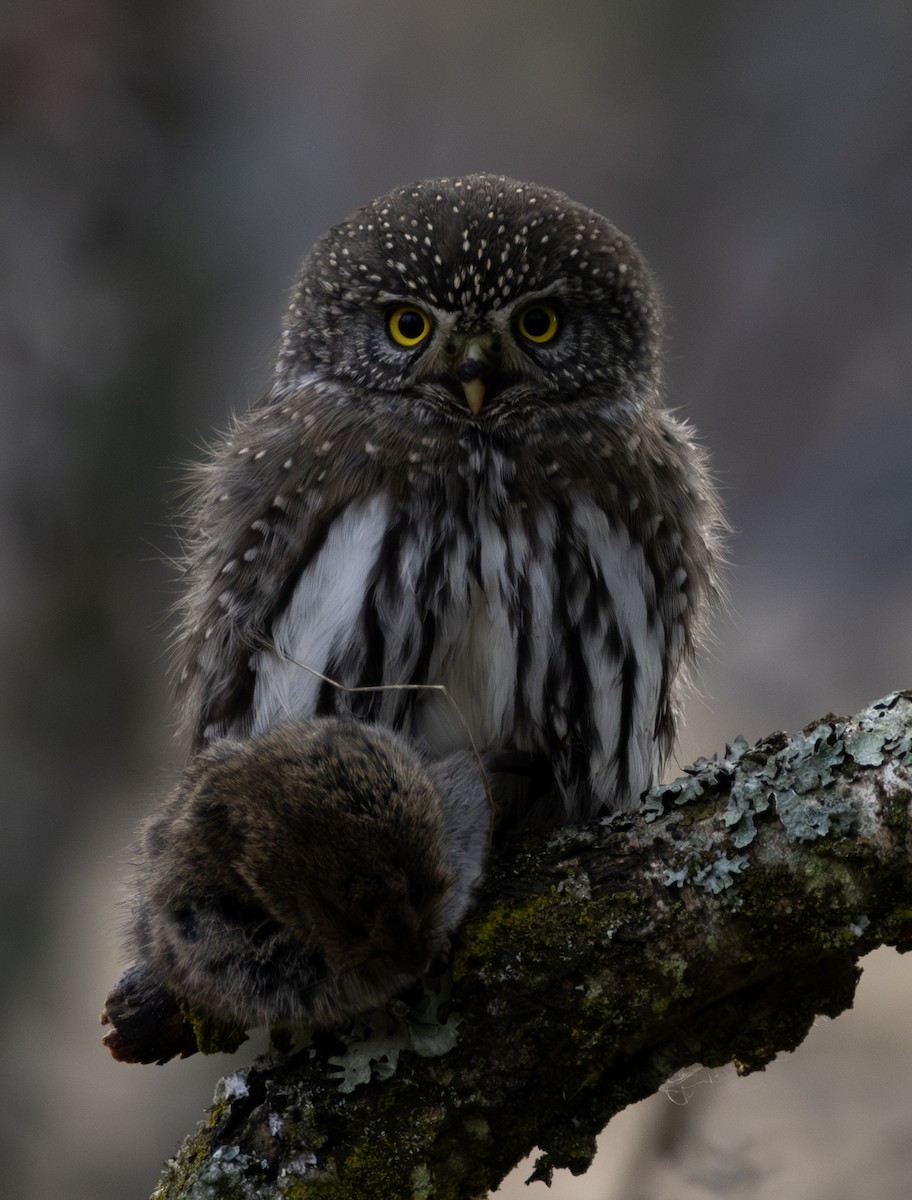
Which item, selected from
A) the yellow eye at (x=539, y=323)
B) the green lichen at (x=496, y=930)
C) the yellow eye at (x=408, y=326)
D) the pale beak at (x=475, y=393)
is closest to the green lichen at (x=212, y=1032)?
the green lichen at (x=496, y=930)

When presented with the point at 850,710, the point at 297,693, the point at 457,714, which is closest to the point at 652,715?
the point at 457,714

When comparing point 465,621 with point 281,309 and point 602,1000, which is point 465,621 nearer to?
point 602,1000

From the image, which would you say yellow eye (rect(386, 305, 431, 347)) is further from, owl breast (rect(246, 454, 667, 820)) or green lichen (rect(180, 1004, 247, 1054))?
green lichen (rect(180, 1004, 247, 1054))

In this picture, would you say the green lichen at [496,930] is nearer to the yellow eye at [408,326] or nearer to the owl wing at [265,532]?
the owl wing at [265,532]

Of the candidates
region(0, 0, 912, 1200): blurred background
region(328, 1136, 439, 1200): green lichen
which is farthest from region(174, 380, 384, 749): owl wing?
region(0, 0, 912, 1200): blurred background

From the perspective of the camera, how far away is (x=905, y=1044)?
4270mm

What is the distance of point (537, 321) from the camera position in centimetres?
310

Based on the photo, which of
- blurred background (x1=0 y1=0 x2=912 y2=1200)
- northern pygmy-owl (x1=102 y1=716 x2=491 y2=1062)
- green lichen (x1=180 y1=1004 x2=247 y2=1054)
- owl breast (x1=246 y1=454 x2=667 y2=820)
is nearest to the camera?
northern pygmy-owl (x1=102 y1=716 x2=491 y2=1062)

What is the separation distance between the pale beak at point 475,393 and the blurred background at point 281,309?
5.47 ft

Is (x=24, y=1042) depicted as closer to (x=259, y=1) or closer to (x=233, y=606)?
(x=233, y=606)

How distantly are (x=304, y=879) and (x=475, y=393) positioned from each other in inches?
50.0

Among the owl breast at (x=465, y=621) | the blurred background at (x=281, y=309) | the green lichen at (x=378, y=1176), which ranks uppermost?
the blurred background at (x=281, y=309)

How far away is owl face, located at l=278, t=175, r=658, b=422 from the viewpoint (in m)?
2.97

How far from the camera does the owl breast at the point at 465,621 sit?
288 centimetres
